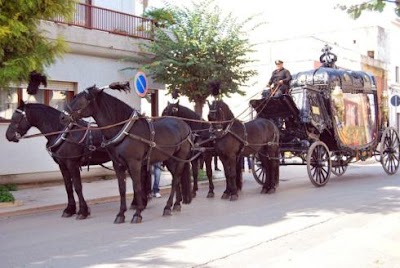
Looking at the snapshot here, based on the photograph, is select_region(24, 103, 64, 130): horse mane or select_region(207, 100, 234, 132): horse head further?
select_region(207, 100, 234, 132): horse head

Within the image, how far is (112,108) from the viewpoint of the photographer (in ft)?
28.7

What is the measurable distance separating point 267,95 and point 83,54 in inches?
209

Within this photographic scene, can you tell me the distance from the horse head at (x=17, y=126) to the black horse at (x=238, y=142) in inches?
147

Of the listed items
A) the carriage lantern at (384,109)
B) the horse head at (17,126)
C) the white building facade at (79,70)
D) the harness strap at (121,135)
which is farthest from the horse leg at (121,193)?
the carriage lantern at (384,109)

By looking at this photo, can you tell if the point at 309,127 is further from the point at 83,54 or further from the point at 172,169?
the point at 83,54

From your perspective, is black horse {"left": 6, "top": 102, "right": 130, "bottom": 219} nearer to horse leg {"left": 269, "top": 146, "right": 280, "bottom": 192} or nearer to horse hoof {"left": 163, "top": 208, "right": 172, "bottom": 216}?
horse hoof {"left": 163, "top": 208, "right": 172, "bottom": 216}

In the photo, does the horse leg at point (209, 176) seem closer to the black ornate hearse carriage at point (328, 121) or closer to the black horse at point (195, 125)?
the black horse at point (195, 125)

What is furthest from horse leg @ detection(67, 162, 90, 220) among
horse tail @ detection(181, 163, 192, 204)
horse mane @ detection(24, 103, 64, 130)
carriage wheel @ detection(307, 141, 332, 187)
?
carriage wheel @ detection(307, 141, 332, 187)

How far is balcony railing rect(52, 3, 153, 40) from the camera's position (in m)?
15.2

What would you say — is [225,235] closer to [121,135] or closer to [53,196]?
[121,135]

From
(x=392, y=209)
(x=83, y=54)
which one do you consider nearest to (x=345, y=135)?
(x=392, y=209)

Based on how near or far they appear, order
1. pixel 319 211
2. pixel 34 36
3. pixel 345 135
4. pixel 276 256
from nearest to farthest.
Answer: pixel 276 256, pixel 319 211, pixel 34 36, pixel 345 135

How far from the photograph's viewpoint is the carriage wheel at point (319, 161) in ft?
43.3

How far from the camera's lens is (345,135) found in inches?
569
